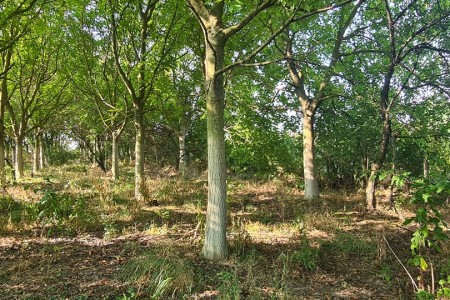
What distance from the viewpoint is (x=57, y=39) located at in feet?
38.9

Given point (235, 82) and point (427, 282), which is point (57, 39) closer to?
point (235, 82)

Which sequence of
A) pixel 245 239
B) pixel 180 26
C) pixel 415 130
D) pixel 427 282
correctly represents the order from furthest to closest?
pixel 180 26 < pixel 415 130 < pixel 245 239 < pixel 427 282

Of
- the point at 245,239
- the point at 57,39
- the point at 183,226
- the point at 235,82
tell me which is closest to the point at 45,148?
the point at 57,39

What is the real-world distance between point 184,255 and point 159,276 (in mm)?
973

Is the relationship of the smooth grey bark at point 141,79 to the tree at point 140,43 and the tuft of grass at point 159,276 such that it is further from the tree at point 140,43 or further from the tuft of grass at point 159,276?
the tuft of grass at point 159,276

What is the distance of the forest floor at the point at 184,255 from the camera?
3.96 meters

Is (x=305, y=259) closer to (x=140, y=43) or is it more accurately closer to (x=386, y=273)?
(x=386, y=273)

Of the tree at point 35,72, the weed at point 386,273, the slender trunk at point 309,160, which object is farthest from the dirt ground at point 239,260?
the tree at point 35,72

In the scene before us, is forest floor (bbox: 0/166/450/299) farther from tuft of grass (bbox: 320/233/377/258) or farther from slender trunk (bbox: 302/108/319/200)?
slender trunk (bbox: 302/108/319/200)

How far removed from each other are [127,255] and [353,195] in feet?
27.8

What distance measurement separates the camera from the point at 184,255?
4.95 m

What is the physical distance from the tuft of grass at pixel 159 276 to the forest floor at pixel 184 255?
0.5 inches

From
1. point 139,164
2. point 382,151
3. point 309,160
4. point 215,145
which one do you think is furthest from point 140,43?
point 382,151

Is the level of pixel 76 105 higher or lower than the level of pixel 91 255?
higher
